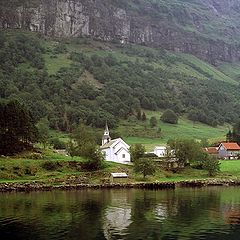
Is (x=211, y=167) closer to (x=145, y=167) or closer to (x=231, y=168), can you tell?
(x=231, y=168)

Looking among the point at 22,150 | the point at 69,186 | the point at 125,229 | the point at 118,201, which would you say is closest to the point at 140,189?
the point at 69,186

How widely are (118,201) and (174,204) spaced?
29.3 ft

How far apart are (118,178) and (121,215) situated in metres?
40.1

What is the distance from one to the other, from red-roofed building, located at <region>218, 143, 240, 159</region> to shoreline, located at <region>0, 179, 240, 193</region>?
4694 centimetres

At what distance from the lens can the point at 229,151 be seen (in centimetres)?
15625

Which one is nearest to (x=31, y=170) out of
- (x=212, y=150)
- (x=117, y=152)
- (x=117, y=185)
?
(x=117, y=185)

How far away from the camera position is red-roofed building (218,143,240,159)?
154387mm

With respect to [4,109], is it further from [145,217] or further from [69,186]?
[145,217]

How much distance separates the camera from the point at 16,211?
67438 mm

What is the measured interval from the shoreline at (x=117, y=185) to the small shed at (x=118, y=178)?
9.73 feet

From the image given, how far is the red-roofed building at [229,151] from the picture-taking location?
507 ft

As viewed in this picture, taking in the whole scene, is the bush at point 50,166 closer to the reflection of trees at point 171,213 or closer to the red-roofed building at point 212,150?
the reflection of trees at point 171,213

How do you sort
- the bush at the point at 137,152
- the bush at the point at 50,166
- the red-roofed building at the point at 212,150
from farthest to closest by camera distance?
the red-roofed building at the point at 212,150 → the bush at the point at 137,152 → the bush at the point at 50,166

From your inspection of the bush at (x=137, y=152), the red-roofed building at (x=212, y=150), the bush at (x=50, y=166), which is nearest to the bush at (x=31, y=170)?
the bush at (x=50, y=166)
